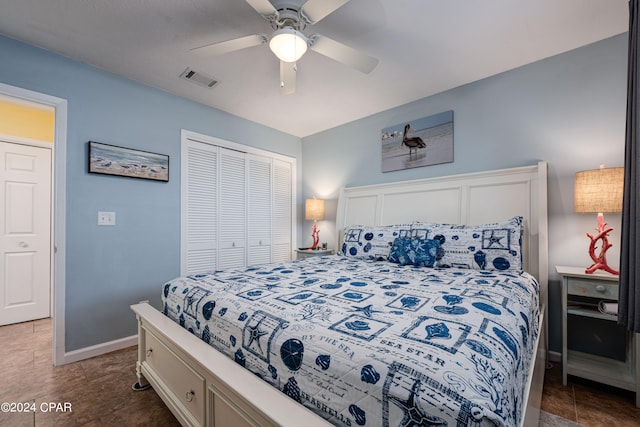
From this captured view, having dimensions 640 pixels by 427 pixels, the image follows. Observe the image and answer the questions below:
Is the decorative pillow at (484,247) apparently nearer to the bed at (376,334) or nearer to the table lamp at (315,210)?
the bed at (376,334)

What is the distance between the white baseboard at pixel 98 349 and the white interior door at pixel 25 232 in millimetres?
1629

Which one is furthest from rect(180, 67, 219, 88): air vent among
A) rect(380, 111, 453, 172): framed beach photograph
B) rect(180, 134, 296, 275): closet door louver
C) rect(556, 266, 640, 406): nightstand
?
rect(556, 266, 640, 406): nightstand

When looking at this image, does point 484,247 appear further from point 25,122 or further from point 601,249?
point 25,122

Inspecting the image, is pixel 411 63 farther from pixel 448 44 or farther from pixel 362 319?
pixel 362 319

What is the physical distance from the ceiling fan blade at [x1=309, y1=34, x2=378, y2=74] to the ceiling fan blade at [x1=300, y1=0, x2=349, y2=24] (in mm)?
139

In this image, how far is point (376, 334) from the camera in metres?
0.93

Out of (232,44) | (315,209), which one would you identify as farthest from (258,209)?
(232,44)

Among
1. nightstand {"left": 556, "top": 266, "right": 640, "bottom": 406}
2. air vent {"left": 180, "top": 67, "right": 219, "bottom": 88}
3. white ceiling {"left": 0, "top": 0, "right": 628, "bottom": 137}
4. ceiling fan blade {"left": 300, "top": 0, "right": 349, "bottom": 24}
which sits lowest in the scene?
nightstand {"left": 556, "top": 266, "right": 640, "bottom": 406}

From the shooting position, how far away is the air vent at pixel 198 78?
2.60 meters

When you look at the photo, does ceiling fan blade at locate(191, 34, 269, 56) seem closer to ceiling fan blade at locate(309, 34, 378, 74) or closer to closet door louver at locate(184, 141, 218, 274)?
ceiling fan blade at locate(309, 34, 378, 74)

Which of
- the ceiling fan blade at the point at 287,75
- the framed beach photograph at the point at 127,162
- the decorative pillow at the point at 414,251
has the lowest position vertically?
the decorative pillow at the point at 414,251

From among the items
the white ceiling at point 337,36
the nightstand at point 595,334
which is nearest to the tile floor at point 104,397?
the nightstand at point 595,334

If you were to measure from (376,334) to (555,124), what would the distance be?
8.50ft

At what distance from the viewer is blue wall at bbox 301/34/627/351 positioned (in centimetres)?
212
